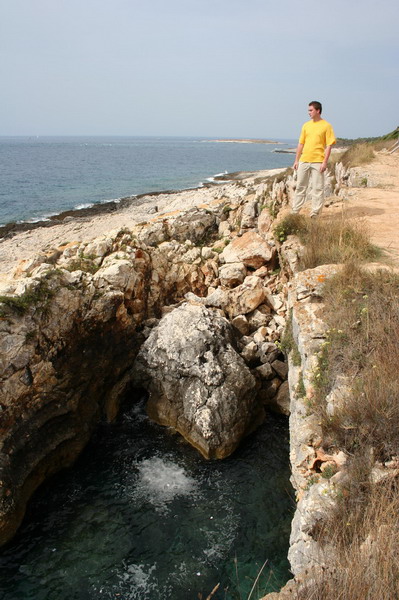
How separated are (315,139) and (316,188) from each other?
1301mm

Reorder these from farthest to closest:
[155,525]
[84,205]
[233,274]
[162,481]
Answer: [84,205] < [233,274] < [162,481] < [155,525]

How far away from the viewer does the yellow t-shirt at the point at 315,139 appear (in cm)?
970

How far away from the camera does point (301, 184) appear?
10.9 metres

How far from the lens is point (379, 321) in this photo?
6.27m

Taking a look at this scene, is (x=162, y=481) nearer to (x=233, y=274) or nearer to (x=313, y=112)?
(x=233, y=274)

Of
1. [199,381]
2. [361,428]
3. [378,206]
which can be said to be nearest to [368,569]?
[361,428]

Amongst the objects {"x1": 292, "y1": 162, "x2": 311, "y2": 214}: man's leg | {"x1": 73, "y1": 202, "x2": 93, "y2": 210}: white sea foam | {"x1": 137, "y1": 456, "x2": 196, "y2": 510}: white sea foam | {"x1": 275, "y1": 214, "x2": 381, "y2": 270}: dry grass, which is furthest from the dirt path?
{"x1": 73, "y1": 202, "x2": 93, "y2": 210}: white sea foam

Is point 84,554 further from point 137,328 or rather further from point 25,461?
point 137,328

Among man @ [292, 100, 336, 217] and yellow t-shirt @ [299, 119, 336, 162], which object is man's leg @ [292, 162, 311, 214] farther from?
yellow t-shirt @ [299, 119, 336, 162]

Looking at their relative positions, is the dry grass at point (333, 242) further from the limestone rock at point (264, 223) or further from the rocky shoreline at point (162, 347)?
the limestone rock at point (264, 223)

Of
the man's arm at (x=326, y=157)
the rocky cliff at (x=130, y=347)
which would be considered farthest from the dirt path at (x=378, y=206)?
the rocky cliff at (x=130, y=347)

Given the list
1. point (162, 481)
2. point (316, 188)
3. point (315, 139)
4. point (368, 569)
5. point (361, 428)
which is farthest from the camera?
point (316, 188)

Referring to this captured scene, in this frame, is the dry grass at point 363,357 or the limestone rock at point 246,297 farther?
the limestone rock at point 246,297

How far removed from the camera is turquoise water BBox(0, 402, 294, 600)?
6398mm
